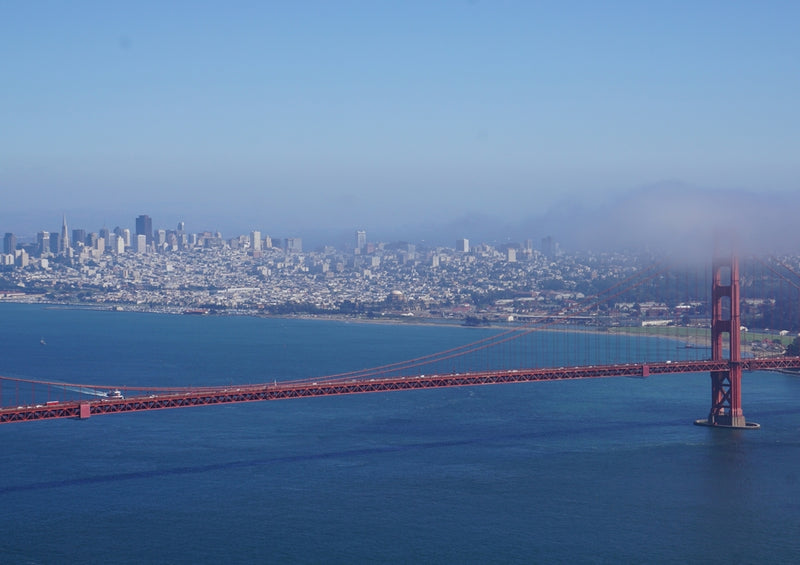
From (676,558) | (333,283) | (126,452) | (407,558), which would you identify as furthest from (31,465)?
(333,283)

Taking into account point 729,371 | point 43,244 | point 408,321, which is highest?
point 43,244

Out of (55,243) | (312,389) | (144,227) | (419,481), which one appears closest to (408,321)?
(312,389)

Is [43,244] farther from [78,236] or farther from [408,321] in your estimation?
[408,321]

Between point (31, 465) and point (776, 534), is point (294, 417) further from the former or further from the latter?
point (776, 534)

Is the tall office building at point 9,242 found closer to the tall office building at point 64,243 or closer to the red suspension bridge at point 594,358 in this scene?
the tall office building at point 64,243

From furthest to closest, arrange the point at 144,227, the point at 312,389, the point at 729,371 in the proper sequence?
1. the point at 144,227
2. the point at 729,371
3. the point at 312,389

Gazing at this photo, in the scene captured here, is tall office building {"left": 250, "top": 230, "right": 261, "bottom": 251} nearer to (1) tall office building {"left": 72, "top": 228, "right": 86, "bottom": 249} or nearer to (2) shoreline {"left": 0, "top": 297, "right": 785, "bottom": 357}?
(1) tall office building {"left": 72, "top": 228, "right": 86, "bottom": 249}

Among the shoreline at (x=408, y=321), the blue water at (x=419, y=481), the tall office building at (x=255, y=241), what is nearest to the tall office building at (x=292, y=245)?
the tall office building at (x=255, y=241)
